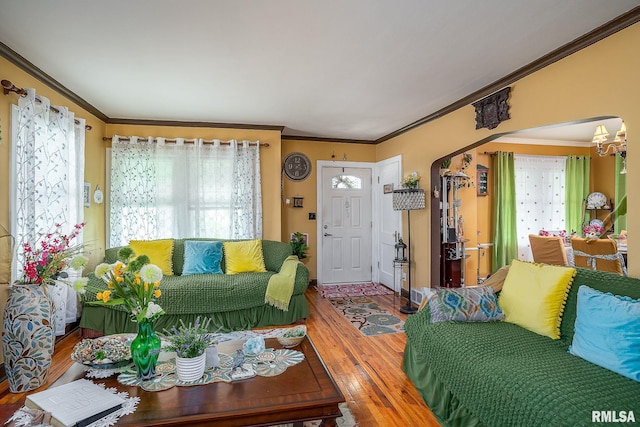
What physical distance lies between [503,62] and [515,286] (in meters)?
1.78

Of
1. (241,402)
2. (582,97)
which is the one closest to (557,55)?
(582,97)

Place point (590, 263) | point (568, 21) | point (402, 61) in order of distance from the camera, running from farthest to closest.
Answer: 1. point (590, 263)
2. point (402, 61)
3. point (568, 21)

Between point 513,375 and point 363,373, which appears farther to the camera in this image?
point 363,373

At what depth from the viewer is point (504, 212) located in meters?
5.48

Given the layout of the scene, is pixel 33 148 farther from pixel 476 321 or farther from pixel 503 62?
pixel 503 62

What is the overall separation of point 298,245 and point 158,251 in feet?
6.51

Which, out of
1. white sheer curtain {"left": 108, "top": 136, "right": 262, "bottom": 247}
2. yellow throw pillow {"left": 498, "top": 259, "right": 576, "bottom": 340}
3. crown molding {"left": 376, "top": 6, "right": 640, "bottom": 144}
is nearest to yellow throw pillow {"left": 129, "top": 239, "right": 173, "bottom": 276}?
white sheer curtain {"left": 108, "top": 136, "right": 262, "bottom": 247}

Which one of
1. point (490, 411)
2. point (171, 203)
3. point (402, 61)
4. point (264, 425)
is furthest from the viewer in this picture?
point (171, 203)

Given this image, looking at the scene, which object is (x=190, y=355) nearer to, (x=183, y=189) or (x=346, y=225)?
(x=183, y=189)

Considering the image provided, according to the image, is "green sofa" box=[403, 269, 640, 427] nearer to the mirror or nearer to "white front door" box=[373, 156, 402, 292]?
the mirror

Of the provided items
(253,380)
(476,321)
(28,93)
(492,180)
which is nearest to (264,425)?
(253,380)

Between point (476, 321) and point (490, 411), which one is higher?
point (476, 321)

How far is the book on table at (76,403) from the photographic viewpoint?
1351 millimetres

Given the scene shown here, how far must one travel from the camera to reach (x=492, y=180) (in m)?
5.59
